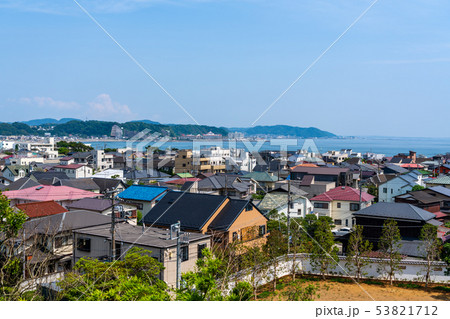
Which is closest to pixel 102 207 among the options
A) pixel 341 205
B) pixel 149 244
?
pixel 149 244

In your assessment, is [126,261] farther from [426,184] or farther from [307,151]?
[307,151]

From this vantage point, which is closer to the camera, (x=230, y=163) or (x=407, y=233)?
(x=407, y=233)

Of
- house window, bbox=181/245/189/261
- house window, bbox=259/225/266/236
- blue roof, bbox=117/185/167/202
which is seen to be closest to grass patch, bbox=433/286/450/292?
house window, bbox=259/225/266/236

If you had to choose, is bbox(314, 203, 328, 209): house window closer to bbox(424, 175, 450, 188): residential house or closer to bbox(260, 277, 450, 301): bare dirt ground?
bbox(424, 175, 450, 188): residential house

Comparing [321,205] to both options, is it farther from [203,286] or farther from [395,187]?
[203,286]

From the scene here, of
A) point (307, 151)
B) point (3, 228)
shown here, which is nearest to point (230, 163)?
point (307, 151)
